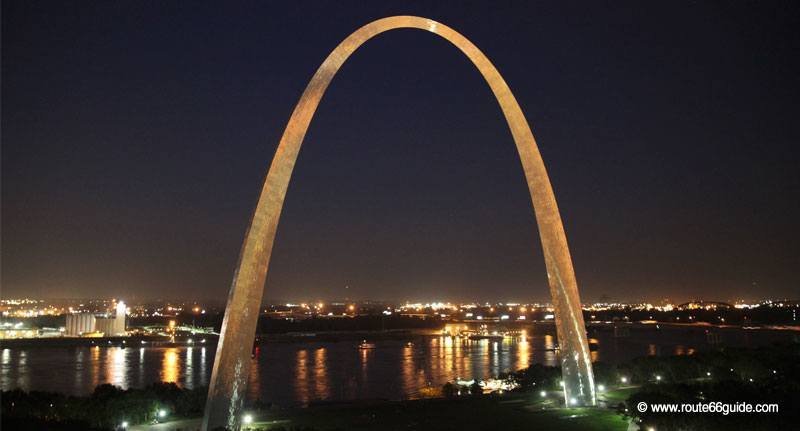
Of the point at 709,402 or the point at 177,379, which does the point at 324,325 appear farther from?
the point at 709,402

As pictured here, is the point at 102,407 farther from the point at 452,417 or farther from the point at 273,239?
the point at 452,417

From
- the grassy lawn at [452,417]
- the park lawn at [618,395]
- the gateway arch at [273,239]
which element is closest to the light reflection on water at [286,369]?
the park lawn at [618,395]

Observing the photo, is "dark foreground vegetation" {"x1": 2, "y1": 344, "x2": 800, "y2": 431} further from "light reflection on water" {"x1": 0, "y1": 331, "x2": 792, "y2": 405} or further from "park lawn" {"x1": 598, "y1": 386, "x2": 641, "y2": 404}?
"light reflection on water" {"x1": 0, "y1": 331, "x2": 792, "y2": 405}

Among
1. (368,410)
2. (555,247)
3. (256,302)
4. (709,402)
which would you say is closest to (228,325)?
(256,302)

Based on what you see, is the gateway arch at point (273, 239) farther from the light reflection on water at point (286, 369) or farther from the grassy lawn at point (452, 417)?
the light reflection on water at point (286, 369)

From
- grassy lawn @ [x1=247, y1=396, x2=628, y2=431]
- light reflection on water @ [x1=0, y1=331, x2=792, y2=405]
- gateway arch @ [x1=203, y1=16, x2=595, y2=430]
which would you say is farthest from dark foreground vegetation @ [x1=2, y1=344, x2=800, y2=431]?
light reflection on water @ [x1=0, y1=331, x2=792, y2=405]

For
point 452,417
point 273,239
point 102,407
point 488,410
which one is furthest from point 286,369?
point 273,239
